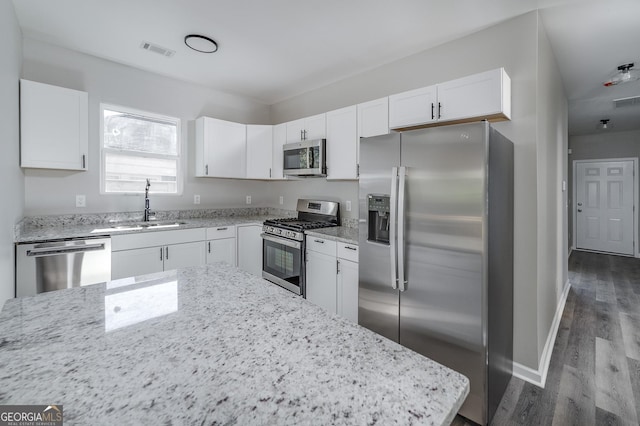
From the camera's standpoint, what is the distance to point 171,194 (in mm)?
3775

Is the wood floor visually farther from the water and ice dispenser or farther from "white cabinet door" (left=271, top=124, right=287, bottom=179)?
"white cabinet door" (left=271, top=124, right=287, bottom=179)

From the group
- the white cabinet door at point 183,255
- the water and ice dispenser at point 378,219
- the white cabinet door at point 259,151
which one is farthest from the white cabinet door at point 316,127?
the white cabinet door at point 183,255

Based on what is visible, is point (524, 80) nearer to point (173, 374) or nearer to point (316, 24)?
point (316, 24)

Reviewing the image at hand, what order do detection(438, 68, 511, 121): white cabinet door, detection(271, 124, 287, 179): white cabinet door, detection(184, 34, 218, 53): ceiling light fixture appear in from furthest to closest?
detection(271, 124, 287, 179): white cabinet door < detection(184, 34, 218, 53): ceiling light fixture < detection(438, 68, 511, 121): white cabinet door

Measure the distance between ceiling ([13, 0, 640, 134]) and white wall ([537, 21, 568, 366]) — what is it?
0.30m

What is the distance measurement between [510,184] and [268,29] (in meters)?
2.32

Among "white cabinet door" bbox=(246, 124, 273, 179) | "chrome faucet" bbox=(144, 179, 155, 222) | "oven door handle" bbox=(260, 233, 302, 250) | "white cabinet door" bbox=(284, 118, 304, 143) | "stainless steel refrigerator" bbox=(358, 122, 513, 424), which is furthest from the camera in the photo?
"white cabinet door" bbox=(246, 124, 273, 179)

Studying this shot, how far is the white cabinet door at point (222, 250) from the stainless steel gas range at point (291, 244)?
365mm

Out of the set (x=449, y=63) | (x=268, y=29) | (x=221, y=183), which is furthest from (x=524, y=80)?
(x=221, y=183)

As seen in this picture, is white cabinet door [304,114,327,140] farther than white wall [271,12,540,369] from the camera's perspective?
Yes

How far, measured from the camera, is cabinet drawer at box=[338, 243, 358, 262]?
2.60 m

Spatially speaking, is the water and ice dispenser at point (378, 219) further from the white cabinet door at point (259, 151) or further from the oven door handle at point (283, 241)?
the white cabinet door at point (259, 151)

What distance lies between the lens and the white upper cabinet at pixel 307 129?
11.1ft

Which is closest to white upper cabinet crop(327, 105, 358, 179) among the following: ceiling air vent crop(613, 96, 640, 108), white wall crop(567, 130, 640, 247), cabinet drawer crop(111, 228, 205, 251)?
cabinet drawer crop(111, 228, 205, 251)
